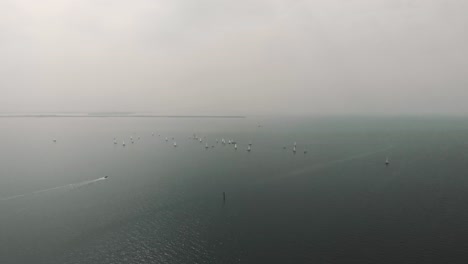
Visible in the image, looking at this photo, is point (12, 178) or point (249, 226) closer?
point (249, 226)

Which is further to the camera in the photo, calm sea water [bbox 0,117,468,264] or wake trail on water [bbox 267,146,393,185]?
wake trail on water [bbox 267,146,393,185]

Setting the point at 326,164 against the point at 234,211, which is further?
the point at 326,164

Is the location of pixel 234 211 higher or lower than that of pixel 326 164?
lower

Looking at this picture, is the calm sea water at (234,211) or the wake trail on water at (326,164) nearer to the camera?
the calm sea water at (234,211)

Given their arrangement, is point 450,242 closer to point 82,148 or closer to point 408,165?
point 408,165

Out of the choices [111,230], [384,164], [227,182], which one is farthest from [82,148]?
[384,164]

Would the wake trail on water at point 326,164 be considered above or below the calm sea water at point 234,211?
above

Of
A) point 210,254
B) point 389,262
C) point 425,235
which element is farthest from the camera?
point 425,235

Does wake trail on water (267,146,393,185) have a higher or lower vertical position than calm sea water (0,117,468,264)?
higher
